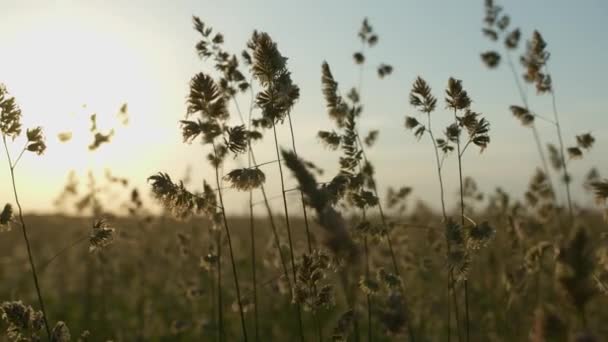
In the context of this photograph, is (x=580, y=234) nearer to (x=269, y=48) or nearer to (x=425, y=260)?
(x=269, y=48)

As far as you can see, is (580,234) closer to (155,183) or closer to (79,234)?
(155,183)

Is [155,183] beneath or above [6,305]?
above

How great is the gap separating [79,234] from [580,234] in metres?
11.5

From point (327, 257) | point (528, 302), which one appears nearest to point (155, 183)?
point (327, 257)

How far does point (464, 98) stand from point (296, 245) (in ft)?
15.7

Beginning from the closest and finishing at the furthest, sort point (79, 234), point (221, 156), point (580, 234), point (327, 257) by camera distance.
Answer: point (580, 234) < point (327, 257) < point (221, 156) < point (79, 234)

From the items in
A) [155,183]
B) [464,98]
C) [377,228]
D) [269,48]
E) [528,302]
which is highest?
[269,48]

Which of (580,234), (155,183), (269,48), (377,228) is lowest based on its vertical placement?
(580,234)

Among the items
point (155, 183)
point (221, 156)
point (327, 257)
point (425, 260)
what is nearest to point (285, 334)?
point (425, 260)

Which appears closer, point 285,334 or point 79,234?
point 285,334

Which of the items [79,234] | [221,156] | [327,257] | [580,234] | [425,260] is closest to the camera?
[580,234]

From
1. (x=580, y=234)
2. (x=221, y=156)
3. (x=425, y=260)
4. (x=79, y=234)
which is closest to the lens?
(x=580, y=234)

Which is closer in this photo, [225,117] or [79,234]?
[225,117]

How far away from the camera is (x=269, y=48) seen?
12.8 feet
